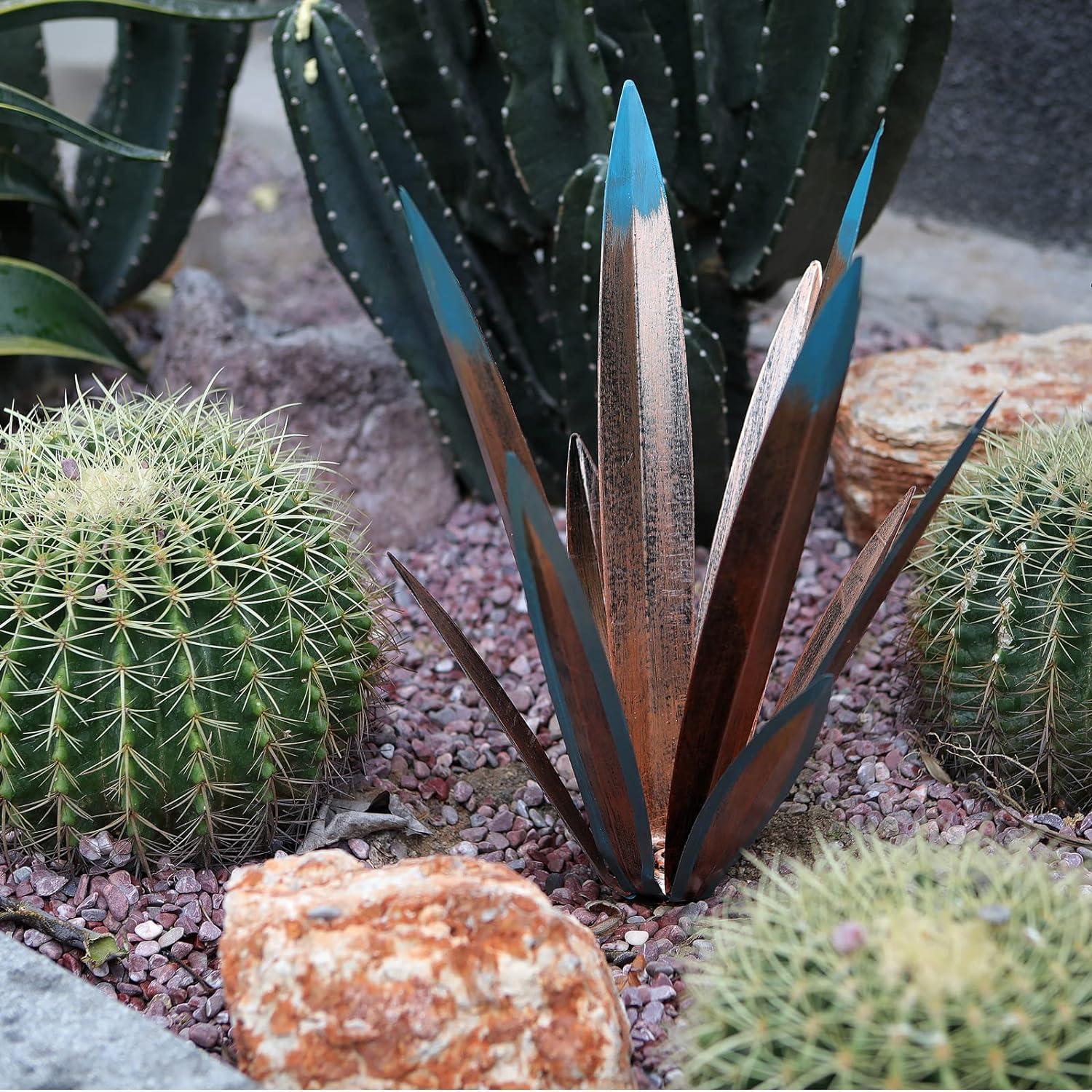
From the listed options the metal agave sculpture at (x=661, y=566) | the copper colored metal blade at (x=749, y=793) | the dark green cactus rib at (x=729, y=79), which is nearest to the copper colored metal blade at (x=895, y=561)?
the metal agave sculpture at (x=661, y=566)

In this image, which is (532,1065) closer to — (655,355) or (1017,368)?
(655,355)

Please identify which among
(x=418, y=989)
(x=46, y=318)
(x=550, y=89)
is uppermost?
(x=550, y=89)

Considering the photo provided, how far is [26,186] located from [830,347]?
2.60 metres

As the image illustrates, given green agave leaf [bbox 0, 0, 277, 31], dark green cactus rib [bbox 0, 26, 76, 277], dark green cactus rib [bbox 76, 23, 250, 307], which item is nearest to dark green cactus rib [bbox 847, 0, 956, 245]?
green agave leaf [bbox 0, 0, 277, 31]

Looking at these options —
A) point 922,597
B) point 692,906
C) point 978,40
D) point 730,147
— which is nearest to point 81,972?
point 692,906

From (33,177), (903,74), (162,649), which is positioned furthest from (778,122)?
(33,177)

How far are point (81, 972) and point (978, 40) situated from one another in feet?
12.7

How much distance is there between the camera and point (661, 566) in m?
1.87

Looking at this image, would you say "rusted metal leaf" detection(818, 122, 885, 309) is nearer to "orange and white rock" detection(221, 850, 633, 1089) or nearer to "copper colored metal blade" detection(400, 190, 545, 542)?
"copper colored metal blade" detection(400, 190, 545, 542)

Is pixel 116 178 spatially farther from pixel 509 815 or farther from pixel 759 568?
Result: pixel 759 568

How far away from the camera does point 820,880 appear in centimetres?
130

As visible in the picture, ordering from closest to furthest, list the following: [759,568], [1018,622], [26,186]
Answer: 1. [759,568]
2. [1018,622]
3. [26,186]

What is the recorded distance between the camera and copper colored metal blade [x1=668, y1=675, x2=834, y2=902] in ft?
4.86

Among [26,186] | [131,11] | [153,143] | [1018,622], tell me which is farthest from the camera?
[153,143]
